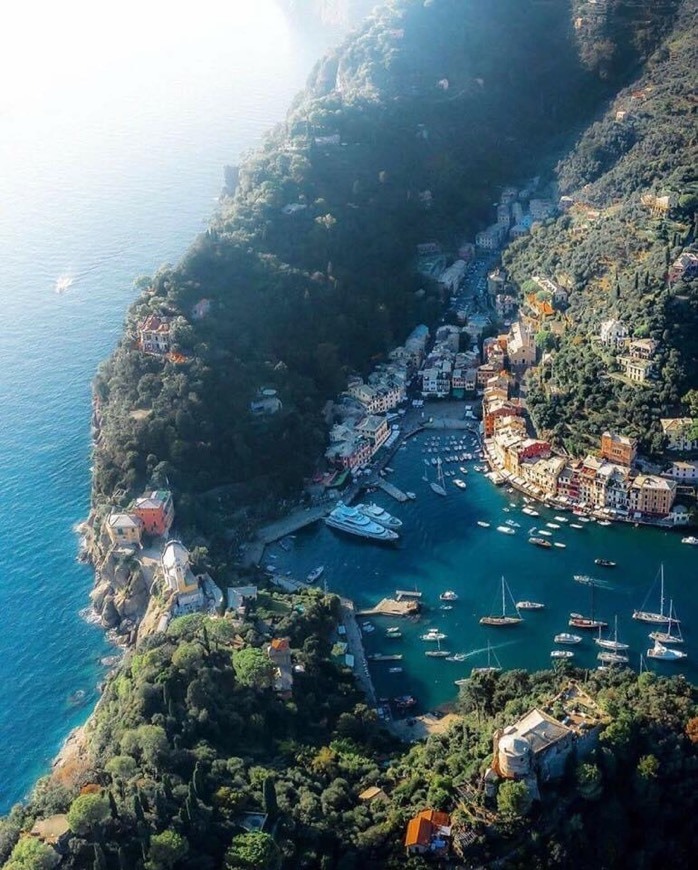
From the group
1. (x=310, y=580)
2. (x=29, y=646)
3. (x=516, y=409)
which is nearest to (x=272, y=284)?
(x=516, y=409)

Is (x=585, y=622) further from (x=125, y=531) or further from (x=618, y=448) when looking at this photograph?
(x=125, y=531)

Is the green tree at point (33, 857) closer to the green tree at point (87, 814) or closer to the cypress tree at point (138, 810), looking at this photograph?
the green tree at point (87, 814)

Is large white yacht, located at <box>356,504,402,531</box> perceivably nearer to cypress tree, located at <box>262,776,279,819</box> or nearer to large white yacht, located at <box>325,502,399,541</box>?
large white yacht, located at <box>325,502,399,541</box>

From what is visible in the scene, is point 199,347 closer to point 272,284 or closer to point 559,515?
point 272,284

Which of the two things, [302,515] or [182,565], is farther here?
[302,515]

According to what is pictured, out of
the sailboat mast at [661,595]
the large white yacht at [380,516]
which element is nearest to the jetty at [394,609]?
the large white yacht at [380,516]

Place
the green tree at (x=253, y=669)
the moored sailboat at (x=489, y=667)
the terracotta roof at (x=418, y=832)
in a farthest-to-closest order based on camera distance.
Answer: the moored sailboat at (x=489, y=667) < the green tree at (x=253, y=669) < the terracotta roof at (x=418, y=832)
